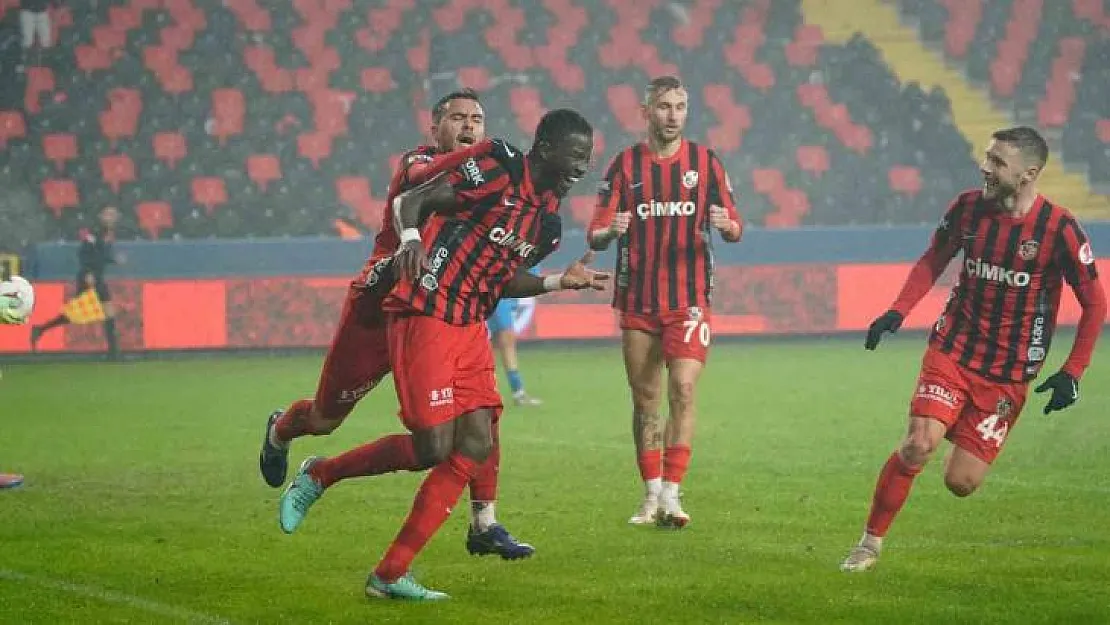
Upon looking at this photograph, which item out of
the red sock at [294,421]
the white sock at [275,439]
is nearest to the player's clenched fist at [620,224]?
the red sock at [294,421]

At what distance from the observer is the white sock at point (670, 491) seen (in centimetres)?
836

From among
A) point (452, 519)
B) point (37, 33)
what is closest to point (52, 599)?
point (452, 519)

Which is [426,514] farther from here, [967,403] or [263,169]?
[263,169]

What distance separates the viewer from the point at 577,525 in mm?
8312

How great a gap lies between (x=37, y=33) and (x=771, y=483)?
627 inches

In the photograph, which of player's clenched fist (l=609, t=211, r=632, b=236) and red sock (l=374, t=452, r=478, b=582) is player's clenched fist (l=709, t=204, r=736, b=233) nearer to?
player's clenched fist (l=609, t=211, r=632, b=236)

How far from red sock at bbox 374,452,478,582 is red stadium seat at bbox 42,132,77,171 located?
16451mm

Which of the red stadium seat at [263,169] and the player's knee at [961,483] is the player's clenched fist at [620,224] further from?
the red stadium seat at [263,169]

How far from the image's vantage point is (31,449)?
37.5ft

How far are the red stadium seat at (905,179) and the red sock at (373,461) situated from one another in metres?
17.5

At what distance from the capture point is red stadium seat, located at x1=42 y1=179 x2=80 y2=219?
70.4 ft

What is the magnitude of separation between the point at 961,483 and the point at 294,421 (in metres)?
3.02

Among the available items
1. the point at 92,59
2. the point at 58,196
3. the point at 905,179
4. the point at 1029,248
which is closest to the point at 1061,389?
the point at 1029,248

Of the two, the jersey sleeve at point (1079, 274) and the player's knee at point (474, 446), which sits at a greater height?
the jersey sleeve at point (1079, 274)
